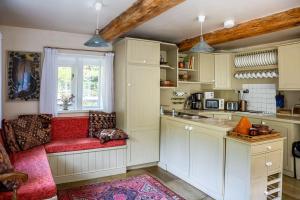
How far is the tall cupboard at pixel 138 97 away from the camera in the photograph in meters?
3.74

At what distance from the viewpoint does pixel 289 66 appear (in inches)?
146

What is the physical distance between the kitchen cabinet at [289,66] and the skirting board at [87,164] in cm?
295

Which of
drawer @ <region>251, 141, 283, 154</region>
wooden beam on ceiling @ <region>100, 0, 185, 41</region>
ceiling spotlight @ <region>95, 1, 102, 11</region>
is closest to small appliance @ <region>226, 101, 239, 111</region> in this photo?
drawer @ <region>251, 141, 283, 154</region>

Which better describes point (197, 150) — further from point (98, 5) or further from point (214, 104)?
point (98, 5)

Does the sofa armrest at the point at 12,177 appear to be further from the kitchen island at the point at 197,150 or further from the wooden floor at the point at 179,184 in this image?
the kitchen island at the point at 197,150

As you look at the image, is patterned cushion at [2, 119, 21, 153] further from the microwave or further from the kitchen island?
the microwave

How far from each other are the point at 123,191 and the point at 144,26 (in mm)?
2461

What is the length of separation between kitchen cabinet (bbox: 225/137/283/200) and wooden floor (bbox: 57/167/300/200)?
436mm

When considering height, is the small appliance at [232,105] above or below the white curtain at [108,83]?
below

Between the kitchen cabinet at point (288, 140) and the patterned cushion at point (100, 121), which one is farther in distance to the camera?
the patterned cushion at point (100, 121)

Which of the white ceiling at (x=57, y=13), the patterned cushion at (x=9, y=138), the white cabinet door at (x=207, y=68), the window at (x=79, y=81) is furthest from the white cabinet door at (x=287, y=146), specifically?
the patterned cushion at (x=9, y=138)

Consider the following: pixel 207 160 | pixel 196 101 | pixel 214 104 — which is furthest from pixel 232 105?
pixel 207 160

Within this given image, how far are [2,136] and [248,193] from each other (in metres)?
3.16

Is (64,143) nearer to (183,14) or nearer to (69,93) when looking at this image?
(69,93)
